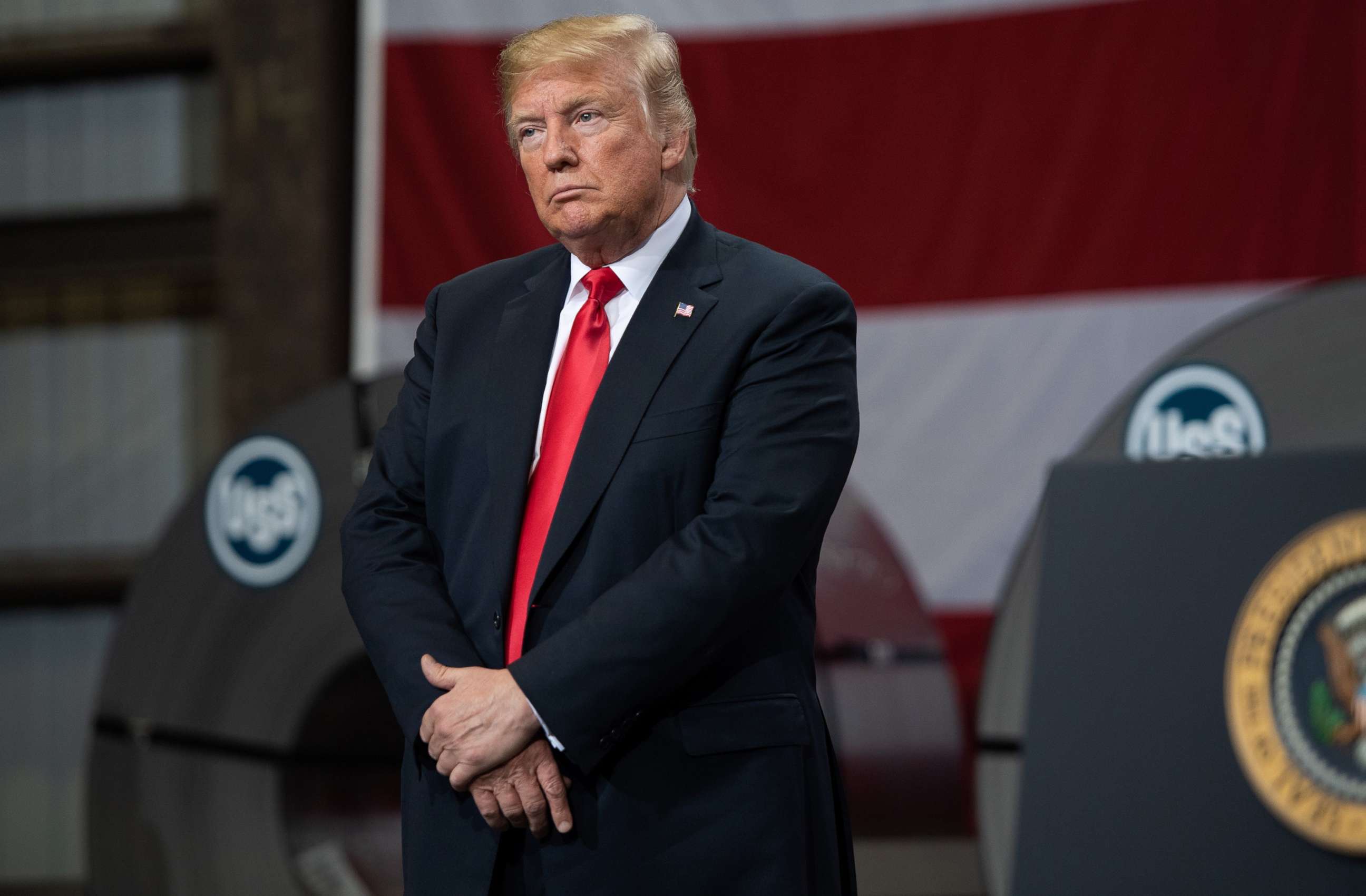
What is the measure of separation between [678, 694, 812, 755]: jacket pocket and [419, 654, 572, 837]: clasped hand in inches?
3.8

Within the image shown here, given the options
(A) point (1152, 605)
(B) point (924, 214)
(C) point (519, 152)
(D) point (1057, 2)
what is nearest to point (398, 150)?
(B) point (924, 214)

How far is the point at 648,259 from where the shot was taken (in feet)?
3.90

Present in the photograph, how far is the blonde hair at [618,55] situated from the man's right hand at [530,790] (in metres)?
0.46

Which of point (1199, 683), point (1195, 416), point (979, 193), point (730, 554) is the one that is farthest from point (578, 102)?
point (979, 193)

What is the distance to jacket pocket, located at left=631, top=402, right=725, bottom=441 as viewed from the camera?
1.11 m

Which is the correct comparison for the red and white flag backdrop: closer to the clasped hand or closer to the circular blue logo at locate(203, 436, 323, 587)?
the circular blue logo at locate(203, 436, 323, 587)

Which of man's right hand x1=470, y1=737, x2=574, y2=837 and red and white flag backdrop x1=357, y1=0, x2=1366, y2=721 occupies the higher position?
red and white flag backdrop x1=357, y1=0, x2=1366, y2=721

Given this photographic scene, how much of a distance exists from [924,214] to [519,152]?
174 cm

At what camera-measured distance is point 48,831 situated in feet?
11.2

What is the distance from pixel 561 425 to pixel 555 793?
271 millimetres

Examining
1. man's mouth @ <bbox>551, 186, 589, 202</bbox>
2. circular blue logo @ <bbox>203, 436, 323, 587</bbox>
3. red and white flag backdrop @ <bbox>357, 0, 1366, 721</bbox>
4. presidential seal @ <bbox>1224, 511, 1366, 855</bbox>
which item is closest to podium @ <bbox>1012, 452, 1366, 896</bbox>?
presidential seal @ <bbox>1224, 511, 1366, 855</bbox>

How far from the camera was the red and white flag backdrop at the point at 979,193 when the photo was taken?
260 centimetres

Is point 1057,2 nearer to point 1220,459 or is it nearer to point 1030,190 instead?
point 1030,190

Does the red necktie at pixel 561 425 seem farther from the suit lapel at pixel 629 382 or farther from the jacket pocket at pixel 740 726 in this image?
the jacket pocket at pixel 740 726
